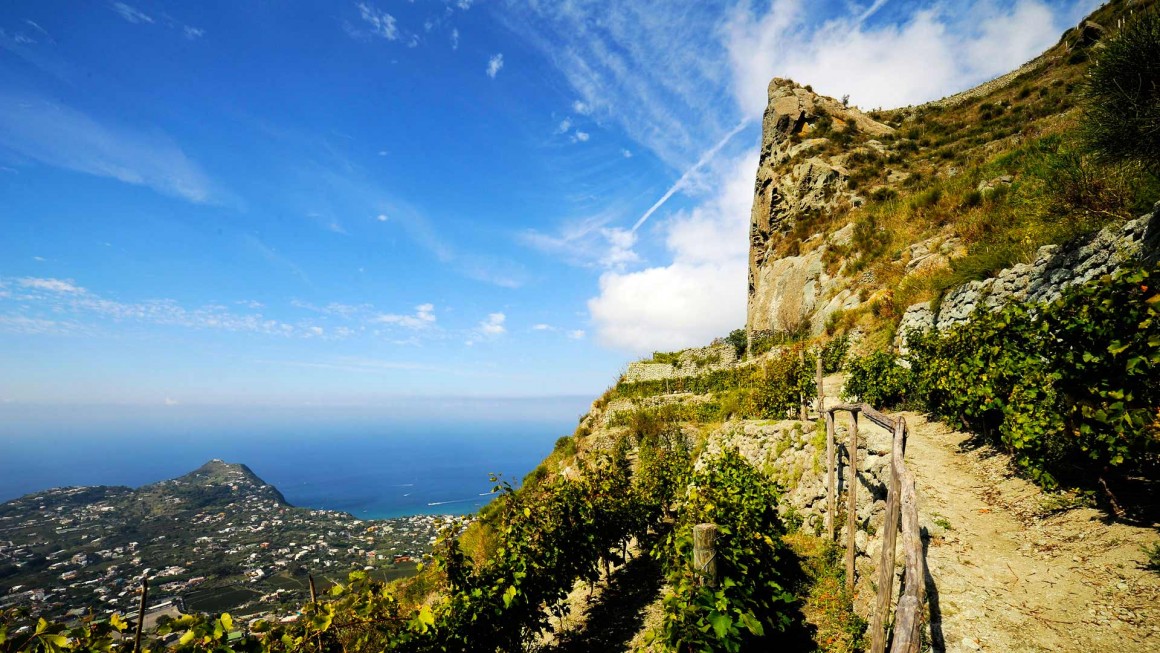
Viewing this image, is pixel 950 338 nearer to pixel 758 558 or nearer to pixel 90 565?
pixel 758 558

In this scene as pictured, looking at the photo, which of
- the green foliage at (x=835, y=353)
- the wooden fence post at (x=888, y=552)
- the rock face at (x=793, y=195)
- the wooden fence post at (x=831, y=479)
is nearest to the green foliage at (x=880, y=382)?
the green foliage at (x=835, y=353)

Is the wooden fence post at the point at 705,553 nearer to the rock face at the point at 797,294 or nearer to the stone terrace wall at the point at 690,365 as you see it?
the rock face at the point at 797,294

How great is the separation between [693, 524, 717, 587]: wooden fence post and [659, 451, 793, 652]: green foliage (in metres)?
0.10

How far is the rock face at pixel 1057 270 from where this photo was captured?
25.7 ft

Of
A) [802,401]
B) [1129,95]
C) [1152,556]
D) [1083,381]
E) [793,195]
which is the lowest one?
[1152,556]

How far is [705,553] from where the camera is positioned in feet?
16.6

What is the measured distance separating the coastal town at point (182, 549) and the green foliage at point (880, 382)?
1330cm

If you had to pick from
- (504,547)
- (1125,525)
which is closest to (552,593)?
(504,547)

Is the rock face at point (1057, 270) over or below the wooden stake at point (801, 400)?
over

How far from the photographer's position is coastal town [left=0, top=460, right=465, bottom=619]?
1005 inches

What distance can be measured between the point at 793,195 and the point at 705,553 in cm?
3572

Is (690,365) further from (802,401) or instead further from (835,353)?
(802,401)

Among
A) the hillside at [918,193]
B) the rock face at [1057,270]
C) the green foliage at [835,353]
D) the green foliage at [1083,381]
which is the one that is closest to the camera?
the green foliage at [1083,381]

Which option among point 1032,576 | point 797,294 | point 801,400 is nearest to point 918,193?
point 797,294
